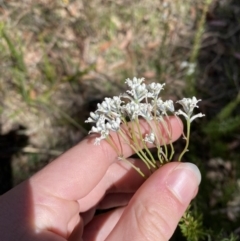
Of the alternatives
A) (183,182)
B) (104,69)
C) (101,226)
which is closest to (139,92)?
(183,182)

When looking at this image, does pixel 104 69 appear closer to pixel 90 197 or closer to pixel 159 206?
pixel 90 197

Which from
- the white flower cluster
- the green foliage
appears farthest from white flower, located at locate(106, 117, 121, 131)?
the green foliage

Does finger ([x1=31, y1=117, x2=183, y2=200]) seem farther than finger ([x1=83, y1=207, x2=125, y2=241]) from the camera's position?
No

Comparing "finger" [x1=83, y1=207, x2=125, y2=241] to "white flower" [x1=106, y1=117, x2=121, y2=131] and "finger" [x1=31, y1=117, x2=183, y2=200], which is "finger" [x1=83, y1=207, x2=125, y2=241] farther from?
"white flower" [x1=106, y1=117, x2=121, y2=131]

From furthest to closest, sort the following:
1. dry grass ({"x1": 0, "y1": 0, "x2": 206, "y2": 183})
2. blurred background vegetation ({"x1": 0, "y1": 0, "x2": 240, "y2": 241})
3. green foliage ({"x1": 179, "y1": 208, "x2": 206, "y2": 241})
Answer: dry grass ({"x1": 0, "y1": 0, "x2": 206, "y2": 183})
blurred background vegetation ({"x1": 0, "y1": 0, "x2": 240, "y2": 241})
green foliage ({"x1": 179, "y1": 208, "x2": 206, "y2": 241})

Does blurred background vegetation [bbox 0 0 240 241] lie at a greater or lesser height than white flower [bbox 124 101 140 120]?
lesser

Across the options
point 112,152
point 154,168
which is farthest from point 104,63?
point 154,168

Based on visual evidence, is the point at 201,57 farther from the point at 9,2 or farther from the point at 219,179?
the point at 9,2
